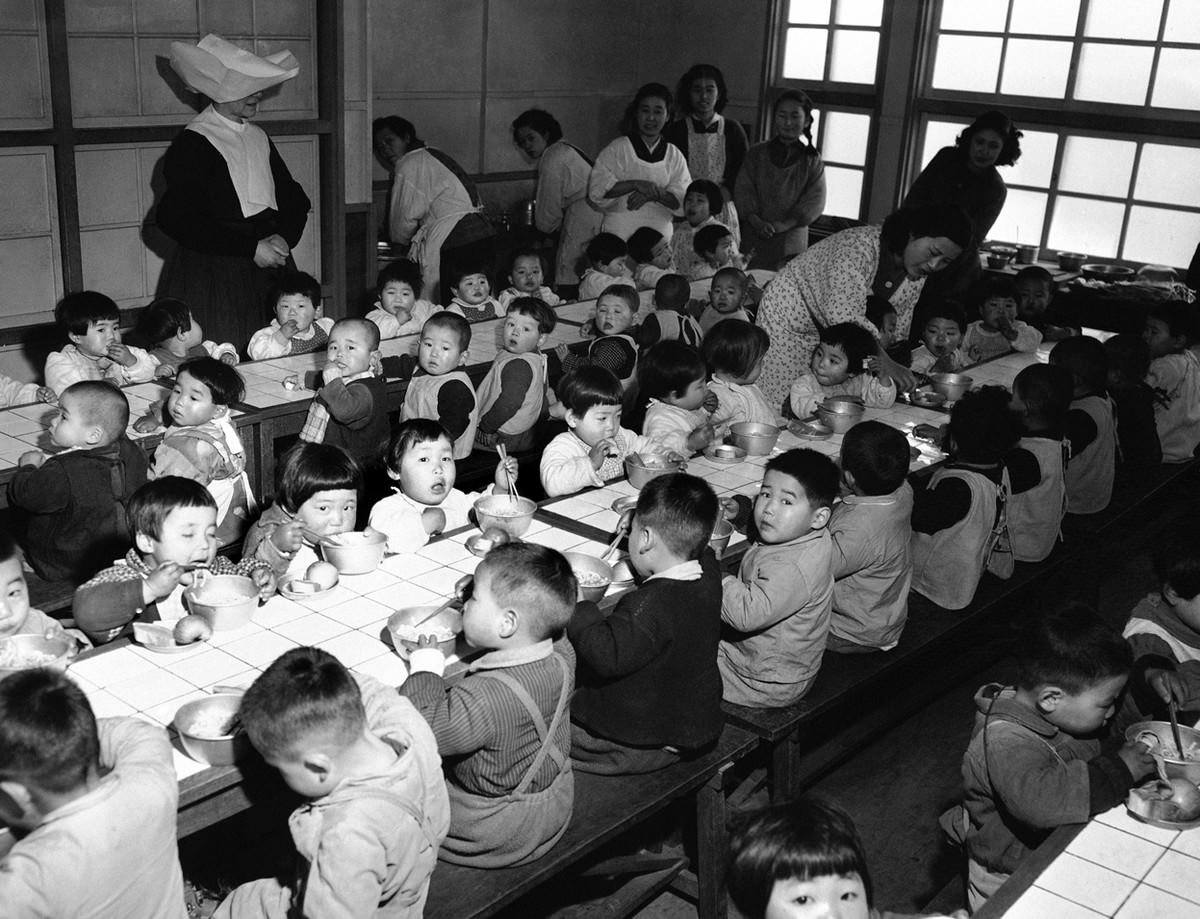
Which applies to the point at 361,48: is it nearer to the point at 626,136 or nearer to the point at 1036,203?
the point at 626,136

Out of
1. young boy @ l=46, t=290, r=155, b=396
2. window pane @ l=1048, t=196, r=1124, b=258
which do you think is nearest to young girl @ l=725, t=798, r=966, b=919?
young boy @ l=46, t=290, r=155, b=396

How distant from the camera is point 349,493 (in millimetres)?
3502

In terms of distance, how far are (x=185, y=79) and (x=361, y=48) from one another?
132 cm

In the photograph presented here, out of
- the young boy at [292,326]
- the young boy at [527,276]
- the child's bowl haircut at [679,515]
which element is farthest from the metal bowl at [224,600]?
the young boy at [527,276]

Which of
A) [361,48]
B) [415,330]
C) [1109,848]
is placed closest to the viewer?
[1109,848]

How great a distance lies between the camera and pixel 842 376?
537cm

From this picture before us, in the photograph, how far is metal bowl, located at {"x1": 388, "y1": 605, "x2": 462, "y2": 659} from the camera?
2957mm

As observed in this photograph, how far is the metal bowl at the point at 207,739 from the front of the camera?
97.8 inches

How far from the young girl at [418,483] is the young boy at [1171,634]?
6.38 ft

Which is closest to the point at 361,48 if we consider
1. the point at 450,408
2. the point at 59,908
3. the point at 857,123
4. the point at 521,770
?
the point at 450,408

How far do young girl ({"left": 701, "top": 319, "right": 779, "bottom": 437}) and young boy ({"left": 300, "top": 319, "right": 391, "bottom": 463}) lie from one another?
130cm

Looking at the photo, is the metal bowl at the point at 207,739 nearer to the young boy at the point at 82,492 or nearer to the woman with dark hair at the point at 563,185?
the young boy at the point at 82,492

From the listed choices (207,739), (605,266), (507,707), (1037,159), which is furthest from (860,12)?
→ (207,739)

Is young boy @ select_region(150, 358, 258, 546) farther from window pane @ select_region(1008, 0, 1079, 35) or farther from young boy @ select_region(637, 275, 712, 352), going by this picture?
window pane @ select_region(1008, 0, 1079, 35)
